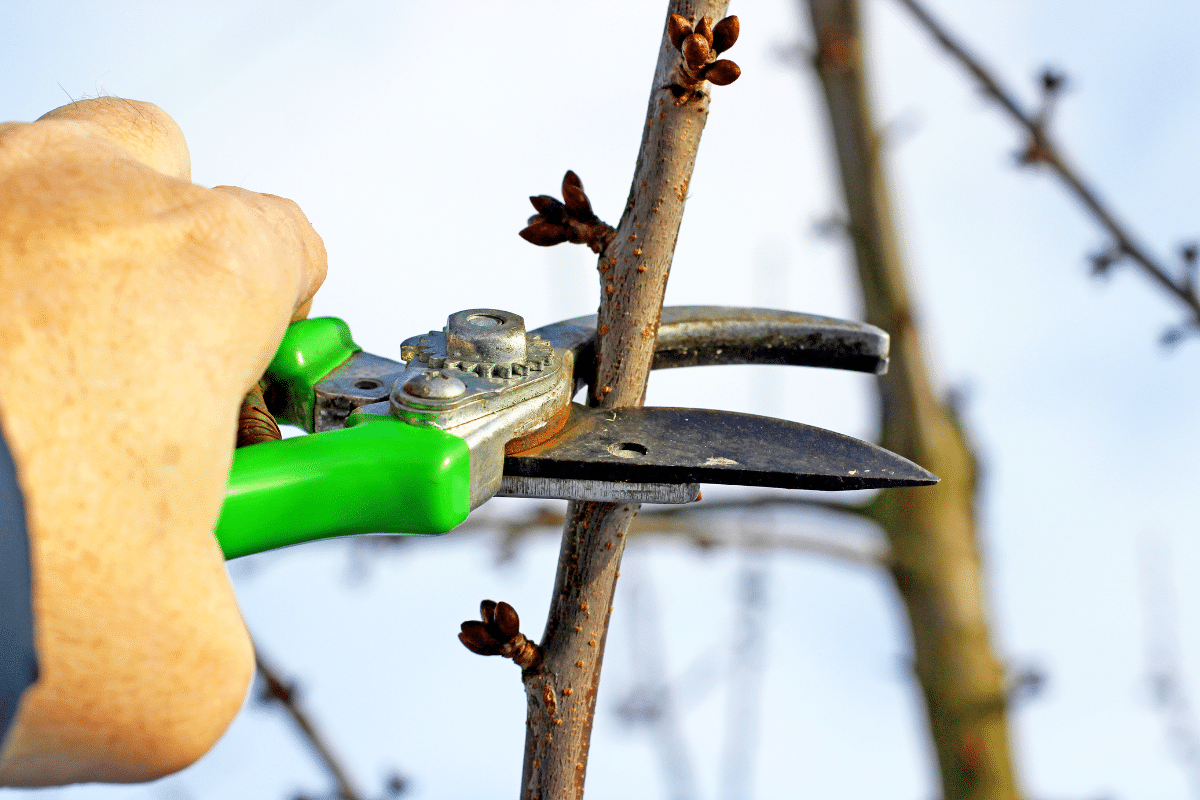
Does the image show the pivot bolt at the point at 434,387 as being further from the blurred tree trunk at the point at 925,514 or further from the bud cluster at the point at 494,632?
the blurred tree trunk at the point at 925,514

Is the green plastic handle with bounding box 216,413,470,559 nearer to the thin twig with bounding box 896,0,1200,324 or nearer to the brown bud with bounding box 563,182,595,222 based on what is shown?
the brown bud with bounding box 563,182,595,222

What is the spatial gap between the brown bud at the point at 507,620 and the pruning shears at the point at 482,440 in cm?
17

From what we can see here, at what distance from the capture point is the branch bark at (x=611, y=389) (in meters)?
1.07

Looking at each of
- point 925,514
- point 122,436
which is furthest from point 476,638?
point 925,514

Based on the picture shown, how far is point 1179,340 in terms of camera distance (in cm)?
215

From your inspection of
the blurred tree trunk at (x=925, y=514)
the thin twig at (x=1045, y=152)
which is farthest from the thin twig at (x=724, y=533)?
the thin twig at (x=1045, y=152)

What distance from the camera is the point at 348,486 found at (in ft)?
2.97

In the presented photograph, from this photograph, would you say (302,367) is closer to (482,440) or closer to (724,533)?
(482,440)

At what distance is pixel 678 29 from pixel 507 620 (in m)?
0.61

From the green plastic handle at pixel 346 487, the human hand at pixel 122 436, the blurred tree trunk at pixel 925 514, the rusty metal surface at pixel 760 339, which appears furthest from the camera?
the blurred tree trunk at pixel 925 514

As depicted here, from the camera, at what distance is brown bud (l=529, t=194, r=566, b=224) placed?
1.14 metres

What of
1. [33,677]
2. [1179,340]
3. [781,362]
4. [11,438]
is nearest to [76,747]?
[33,677]

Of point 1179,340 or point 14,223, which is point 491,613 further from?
point 1179,340

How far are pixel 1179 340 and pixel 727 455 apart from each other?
153 cm
